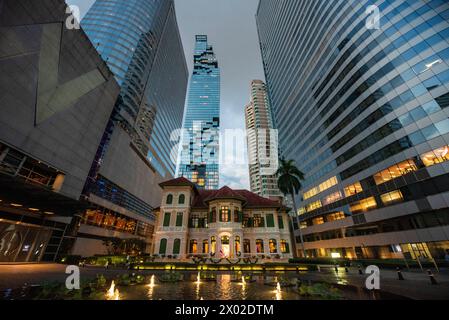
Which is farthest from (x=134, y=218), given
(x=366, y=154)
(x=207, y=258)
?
(x=366, y=154)

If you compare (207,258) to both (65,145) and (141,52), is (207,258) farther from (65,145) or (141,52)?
(141,52)

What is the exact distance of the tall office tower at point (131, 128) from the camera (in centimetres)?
3638

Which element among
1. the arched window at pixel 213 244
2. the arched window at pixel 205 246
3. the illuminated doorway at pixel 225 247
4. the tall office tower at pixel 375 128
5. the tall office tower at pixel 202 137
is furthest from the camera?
the tall office tower at pixel 202 137

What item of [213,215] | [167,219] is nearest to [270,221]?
[213,215]

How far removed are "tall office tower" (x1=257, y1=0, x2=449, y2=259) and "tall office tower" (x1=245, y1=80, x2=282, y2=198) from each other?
57.0 metres

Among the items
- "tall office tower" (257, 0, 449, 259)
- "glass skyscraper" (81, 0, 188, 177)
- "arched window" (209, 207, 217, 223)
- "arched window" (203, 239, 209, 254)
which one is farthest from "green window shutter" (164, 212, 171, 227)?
"tall office tower" (257, 0, 449, 259)

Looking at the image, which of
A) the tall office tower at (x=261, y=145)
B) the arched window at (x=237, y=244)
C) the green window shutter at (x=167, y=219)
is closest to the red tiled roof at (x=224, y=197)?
the green window shutter at (x=167, y=219)

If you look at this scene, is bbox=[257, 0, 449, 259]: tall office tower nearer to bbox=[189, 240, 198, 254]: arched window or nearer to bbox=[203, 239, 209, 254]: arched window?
bbox=[203, 239, 209, 254]: arched window

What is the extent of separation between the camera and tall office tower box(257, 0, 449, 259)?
24.1 metres

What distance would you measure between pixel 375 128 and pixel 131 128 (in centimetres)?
5370

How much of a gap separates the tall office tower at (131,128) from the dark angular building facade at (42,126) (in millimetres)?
6392

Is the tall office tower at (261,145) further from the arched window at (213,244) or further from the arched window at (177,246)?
the arched window at (177,246)

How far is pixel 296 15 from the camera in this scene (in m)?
57.2

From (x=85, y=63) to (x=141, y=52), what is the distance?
34658mm
